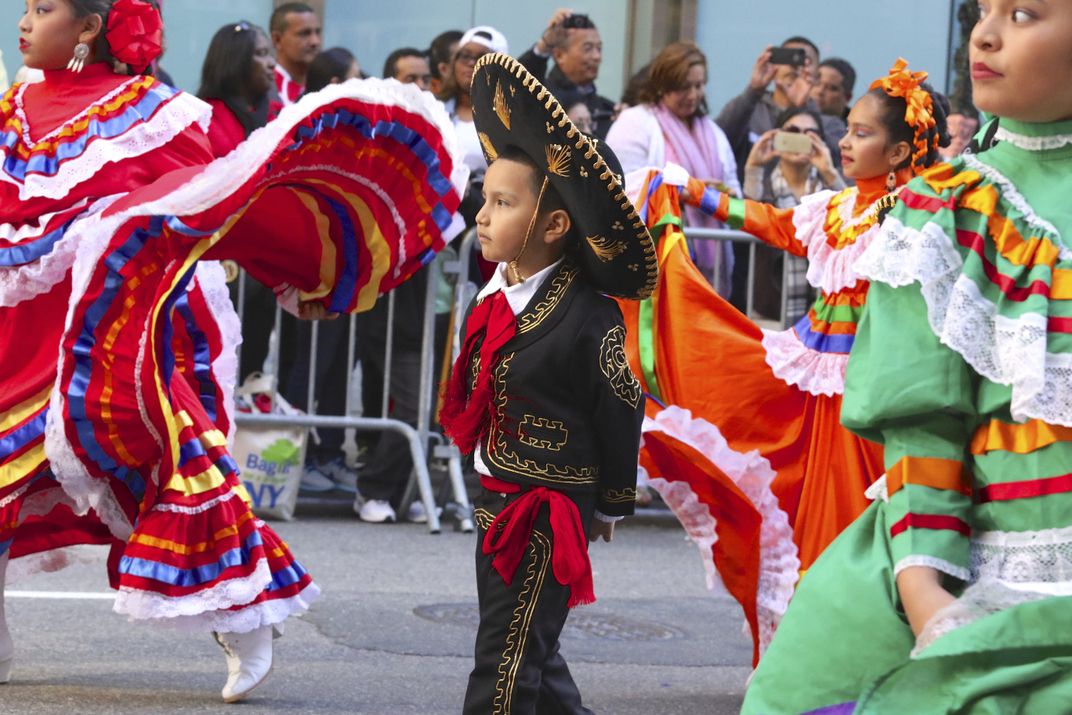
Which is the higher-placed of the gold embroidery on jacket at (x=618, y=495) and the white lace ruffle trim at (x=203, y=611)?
the gold embroidery on jacket at (x=618, y=495)

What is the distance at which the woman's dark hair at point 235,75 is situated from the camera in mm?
7473

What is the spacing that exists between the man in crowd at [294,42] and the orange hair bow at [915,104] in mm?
3904

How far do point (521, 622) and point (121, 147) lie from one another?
1.88 m

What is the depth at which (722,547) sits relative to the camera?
5309 millimetres

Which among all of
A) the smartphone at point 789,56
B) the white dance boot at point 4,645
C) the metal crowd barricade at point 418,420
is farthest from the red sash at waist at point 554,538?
the smartphone at point 789,56

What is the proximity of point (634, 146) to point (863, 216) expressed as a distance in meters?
3.39

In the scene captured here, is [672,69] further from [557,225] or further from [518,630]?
[518,630]

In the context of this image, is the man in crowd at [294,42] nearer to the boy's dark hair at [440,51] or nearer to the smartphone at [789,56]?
the boy's dark hair at [440,51]

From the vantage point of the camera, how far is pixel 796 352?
537cm

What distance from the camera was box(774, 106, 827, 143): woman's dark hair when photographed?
9133 mm

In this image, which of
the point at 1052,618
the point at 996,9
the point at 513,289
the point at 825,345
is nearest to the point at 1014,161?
the point at 996,9

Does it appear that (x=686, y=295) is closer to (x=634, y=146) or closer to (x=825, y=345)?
(x=825, y=345)

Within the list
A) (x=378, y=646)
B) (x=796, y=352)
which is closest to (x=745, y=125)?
(x=796, y=352)

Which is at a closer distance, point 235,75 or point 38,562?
point 38,562
